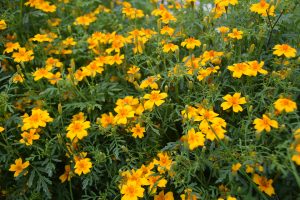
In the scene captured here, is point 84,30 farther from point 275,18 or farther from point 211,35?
point 275,18

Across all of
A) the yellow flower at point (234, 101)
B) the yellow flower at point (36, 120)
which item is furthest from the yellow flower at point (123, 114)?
the yellow flower at point (234, 101)

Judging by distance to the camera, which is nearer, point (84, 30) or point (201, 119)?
point (201, 119)

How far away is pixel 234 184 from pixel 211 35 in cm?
96

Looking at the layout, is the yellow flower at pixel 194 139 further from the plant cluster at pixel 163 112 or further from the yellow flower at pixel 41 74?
the yellow flower at pixel 41 74

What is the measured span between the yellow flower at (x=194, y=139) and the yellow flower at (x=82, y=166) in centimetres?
58

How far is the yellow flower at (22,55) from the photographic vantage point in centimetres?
261

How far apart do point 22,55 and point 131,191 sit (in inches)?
48.1

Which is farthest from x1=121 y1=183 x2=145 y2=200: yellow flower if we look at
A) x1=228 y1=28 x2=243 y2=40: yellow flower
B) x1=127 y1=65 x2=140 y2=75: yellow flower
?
x1=228 y1=28 x2=243 y2=40: yellow flower

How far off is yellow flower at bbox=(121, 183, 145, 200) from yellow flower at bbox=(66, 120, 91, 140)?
1.23ft

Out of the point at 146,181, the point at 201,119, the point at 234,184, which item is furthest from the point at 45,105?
the point at 234,184

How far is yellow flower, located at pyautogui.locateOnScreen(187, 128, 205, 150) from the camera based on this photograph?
1952 millimetres

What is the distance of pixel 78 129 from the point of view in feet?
7.36

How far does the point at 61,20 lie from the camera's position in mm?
3104

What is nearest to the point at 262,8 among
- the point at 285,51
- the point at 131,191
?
the point at 285,51
